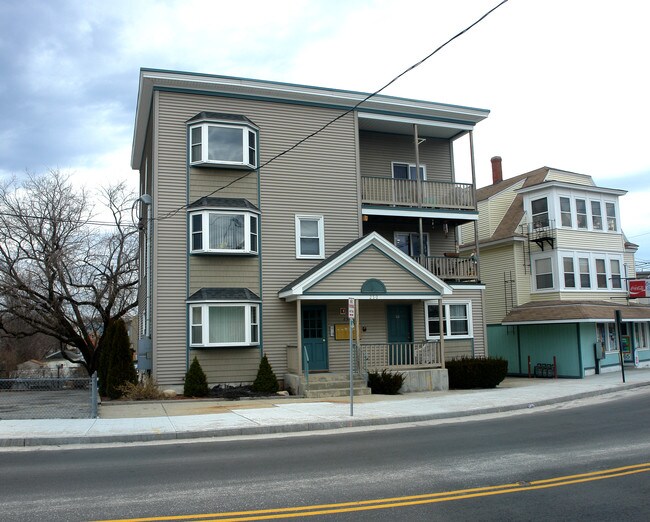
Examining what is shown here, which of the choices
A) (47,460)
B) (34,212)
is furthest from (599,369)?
(34,212)

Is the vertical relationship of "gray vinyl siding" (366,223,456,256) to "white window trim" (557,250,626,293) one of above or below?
above

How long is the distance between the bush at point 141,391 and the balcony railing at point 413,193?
981cm

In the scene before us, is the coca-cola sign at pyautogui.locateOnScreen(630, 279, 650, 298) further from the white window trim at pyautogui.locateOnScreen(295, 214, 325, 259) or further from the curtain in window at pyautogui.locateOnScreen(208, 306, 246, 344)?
the curtain in window at pyautogui.locateOnScreen(208, 306, 246, 344)

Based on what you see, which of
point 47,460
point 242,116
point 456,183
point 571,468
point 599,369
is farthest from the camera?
point 599,369

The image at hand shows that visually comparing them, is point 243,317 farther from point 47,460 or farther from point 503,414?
point 47,460

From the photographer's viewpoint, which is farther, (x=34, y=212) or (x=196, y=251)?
(x=34, y=212)

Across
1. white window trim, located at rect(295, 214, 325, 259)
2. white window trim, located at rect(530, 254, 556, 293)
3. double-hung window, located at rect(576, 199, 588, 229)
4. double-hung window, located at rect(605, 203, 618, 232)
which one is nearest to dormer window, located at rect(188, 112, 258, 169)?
white window trim, located at rect(295, 214, 325, 259)

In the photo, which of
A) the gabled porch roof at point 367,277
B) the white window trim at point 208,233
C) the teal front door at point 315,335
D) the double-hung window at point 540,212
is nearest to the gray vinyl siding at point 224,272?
the white window trim at point 208,233

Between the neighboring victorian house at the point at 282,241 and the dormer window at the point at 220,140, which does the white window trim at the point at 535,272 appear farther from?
the dormer window at the point at 220,140

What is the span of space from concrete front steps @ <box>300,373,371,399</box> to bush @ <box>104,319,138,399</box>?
523 cm

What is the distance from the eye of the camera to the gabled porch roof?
1961 cm

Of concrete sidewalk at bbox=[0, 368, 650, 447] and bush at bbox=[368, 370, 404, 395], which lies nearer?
concrete sidewalk at bbox=[0, 368, 650, 447]

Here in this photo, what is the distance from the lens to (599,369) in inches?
1054

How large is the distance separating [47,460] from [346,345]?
12.7 m
